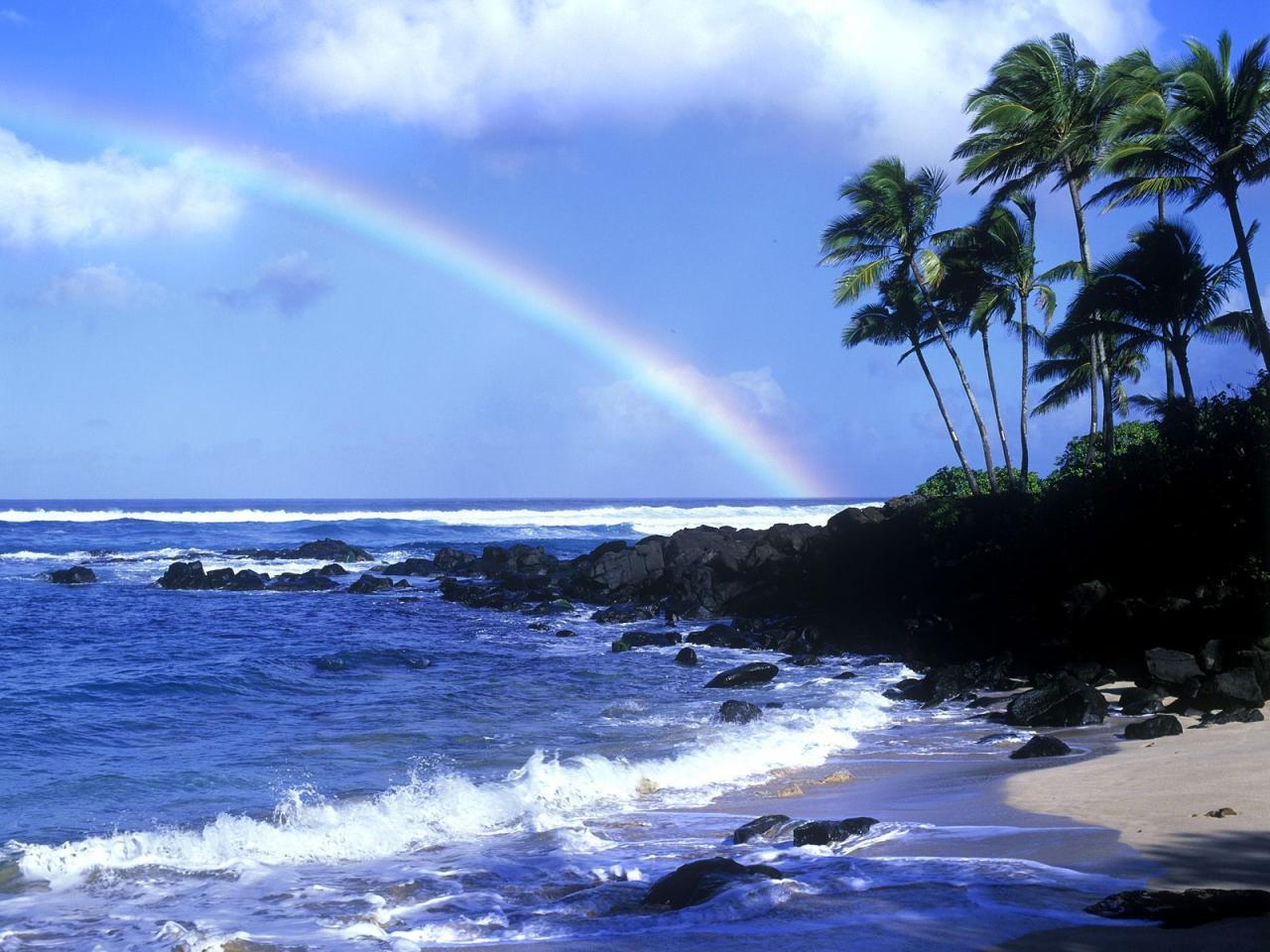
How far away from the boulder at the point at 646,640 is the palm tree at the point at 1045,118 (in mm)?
10250

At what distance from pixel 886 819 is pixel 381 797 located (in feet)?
15.3

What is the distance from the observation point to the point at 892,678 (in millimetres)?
18844

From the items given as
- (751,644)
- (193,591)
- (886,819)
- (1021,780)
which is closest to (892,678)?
(751,644)

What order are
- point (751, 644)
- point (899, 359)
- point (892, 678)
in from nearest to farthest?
point (892, 678) < point (751, 644) < point (899, 359)

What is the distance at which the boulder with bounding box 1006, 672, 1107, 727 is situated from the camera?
1246 cm

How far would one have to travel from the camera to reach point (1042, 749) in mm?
10742

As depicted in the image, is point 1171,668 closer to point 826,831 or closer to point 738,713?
point 738,713

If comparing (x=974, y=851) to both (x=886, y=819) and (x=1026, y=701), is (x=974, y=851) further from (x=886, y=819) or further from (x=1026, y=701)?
(x=1026, y=701)

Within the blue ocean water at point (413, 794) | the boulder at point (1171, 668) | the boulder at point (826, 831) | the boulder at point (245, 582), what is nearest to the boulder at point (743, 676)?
the blue ocean water at point (413, 794)

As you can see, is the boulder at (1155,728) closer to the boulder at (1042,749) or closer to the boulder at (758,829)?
the boulder at (1042,749)

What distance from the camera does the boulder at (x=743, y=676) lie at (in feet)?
59.8

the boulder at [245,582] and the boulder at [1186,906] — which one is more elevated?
the boulder at [245,582]

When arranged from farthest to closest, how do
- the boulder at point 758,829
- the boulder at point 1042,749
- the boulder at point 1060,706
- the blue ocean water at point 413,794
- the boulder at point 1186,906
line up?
1. the boulder at point 1060,706
2. the boulder at point 1042,749
3. the boulder at point 758,829
4. the blue ocean water at point 413,794
5. the boulder at point 1186,906

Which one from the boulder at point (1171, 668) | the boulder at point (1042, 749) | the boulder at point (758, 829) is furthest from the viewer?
the boulder at point (1171, 668)
